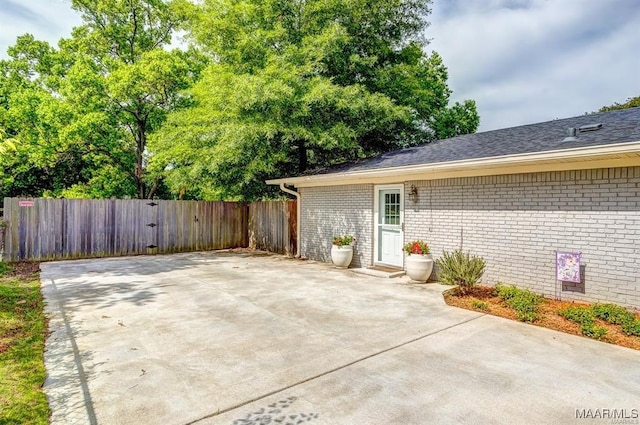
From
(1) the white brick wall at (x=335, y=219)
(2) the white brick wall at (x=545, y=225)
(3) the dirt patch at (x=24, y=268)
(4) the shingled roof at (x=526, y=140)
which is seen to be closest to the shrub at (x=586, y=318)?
(2) the white brick wall at (x=545, y=225)

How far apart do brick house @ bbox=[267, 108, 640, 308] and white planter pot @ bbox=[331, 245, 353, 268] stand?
34 centimetres

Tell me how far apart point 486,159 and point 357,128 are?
20.8ft

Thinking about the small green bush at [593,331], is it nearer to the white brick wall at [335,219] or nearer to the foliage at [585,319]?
the foliage at [585,319]

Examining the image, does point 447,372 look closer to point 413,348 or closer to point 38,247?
point 413,348

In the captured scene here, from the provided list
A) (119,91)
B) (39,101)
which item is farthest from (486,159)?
(39,101)

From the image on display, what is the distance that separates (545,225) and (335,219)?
216 inches

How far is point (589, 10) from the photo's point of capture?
920cm

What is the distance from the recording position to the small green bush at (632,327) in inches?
168

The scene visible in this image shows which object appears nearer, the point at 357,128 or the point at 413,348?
the point at 413,348

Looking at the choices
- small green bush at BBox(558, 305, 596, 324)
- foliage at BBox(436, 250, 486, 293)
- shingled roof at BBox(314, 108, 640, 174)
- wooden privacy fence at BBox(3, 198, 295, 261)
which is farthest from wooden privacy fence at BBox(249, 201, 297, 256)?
small green bush at BBox(558, 305, 596, 324)

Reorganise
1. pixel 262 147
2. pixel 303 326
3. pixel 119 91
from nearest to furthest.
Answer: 1. pixel 303 326
2. pixel 262 147
3. pixel 119 91

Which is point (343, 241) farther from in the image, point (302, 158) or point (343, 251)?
point (302, 158)

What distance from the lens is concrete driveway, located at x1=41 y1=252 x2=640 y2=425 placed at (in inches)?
108

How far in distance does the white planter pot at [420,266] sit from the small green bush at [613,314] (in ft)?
9.83
